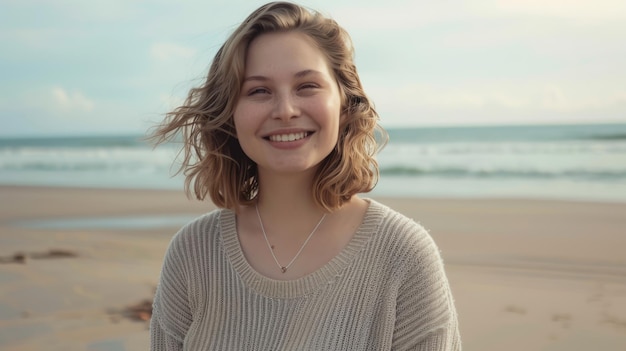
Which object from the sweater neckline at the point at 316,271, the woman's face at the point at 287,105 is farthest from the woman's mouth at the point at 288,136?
the sweater neckline at the point at 316,271

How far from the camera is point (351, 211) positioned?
2.36 meters

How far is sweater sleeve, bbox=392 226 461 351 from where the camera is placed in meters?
2.16

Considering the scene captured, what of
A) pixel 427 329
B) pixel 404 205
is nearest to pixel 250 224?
pixel 427 329

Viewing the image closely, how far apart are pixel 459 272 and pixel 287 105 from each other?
403 centimetres

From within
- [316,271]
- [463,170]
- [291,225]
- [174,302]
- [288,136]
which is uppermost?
[288,136]

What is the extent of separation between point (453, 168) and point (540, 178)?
3.19 metres

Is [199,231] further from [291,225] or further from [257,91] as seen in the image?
[257,91]

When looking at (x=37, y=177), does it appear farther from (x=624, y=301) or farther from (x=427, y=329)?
(x=427, y=329)

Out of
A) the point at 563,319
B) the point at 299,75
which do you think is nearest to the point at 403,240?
the point at 299,75

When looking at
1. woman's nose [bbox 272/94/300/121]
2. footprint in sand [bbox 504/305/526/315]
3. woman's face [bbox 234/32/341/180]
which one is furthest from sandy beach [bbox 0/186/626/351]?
woman's nose [bbox 272/94/300/121]

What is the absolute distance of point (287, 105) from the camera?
2092 mm

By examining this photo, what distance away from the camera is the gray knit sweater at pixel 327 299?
2168 mm

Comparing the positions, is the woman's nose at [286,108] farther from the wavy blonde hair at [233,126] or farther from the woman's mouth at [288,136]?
the wavy blonde hair at [233,126]

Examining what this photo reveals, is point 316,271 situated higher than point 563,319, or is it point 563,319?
point 316,271
